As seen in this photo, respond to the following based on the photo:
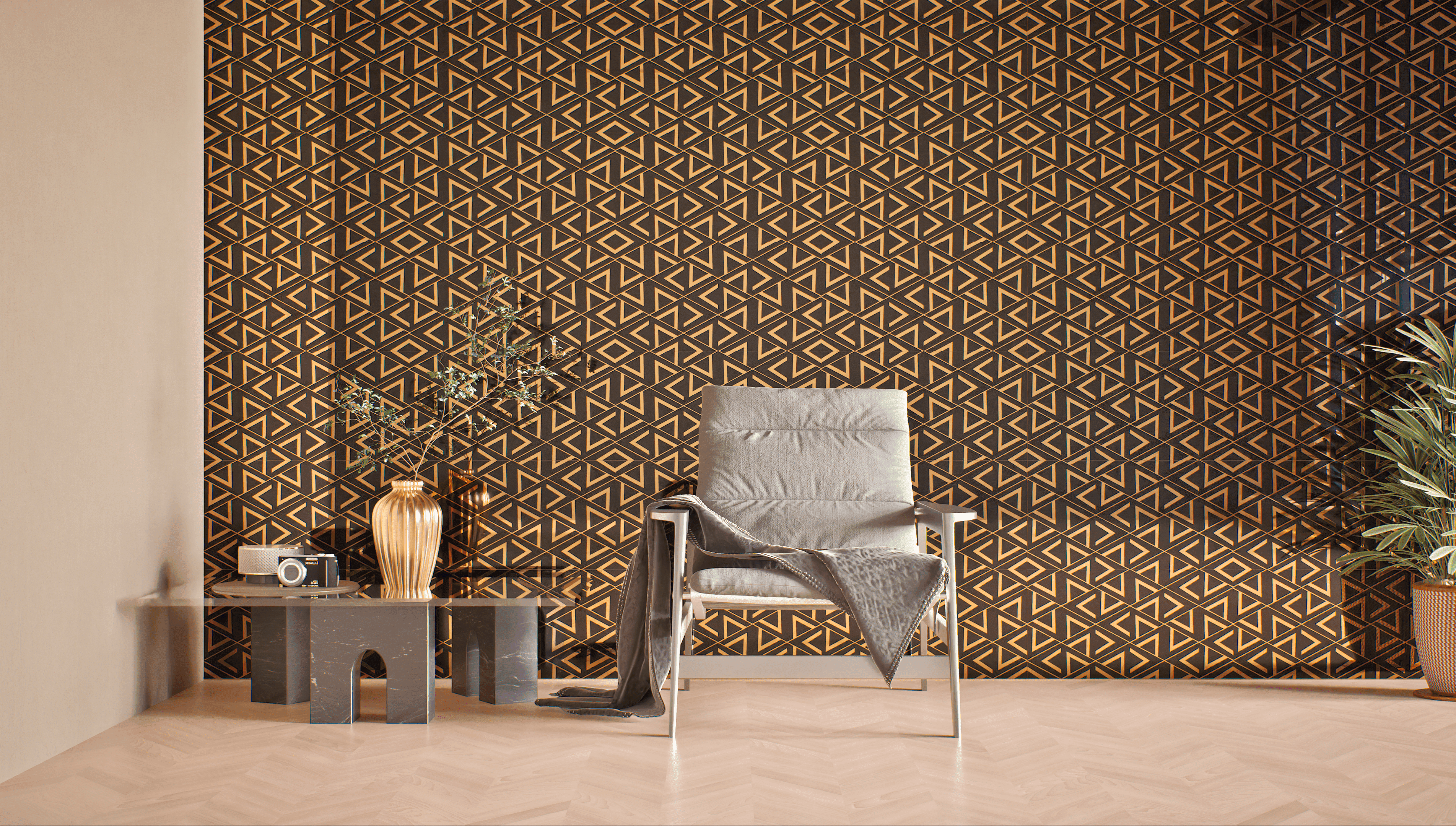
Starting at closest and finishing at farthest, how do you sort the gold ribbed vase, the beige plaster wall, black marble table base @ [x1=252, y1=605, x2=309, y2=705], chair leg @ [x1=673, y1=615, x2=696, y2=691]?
the beige plaster wall
the gold ribbed vase
black marble table base @ [x1=252, y1=605, x2=309, y2=705]
chair leg @ [x1=673, y1=615, x2=696, y2=691]

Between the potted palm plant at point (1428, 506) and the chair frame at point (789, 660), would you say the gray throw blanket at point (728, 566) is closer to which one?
the chair frame at point (789, 660)

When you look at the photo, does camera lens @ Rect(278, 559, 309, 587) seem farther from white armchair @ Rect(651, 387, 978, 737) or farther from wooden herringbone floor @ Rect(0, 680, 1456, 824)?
white armchair @ Rect(651, 387, 978, 737)

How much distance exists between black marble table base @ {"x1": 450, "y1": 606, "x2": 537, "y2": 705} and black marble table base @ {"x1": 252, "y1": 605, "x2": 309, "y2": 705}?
42cm

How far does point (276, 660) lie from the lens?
8.73ft

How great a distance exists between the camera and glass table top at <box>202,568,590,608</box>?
2.45 metres

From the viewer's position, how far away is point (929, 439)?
3104 millimetres

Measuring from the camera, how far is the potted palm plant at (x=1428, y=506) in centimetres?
277

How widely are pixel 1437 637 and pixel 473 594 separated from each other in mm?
2945

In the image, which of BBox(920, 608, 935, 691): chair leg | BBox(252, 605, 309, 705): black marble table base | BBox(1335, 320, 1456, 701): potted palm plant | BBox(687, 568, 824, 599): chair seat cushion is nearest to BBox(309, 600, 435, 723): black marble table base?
BBox(252, 605, 309, 705): black marble table base

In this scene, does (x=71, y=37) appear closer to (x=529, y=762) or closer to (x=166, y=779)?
(x=166, y=779)

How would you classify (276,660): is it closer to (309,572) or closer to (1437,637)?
(309,572)

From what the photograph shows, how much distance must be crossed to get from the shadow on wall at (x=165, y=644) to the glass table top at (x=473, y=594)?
170mm

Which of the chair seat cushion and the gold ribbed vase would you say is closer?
the chair seat cushion

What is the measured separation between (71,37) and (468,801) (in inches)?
84.5
